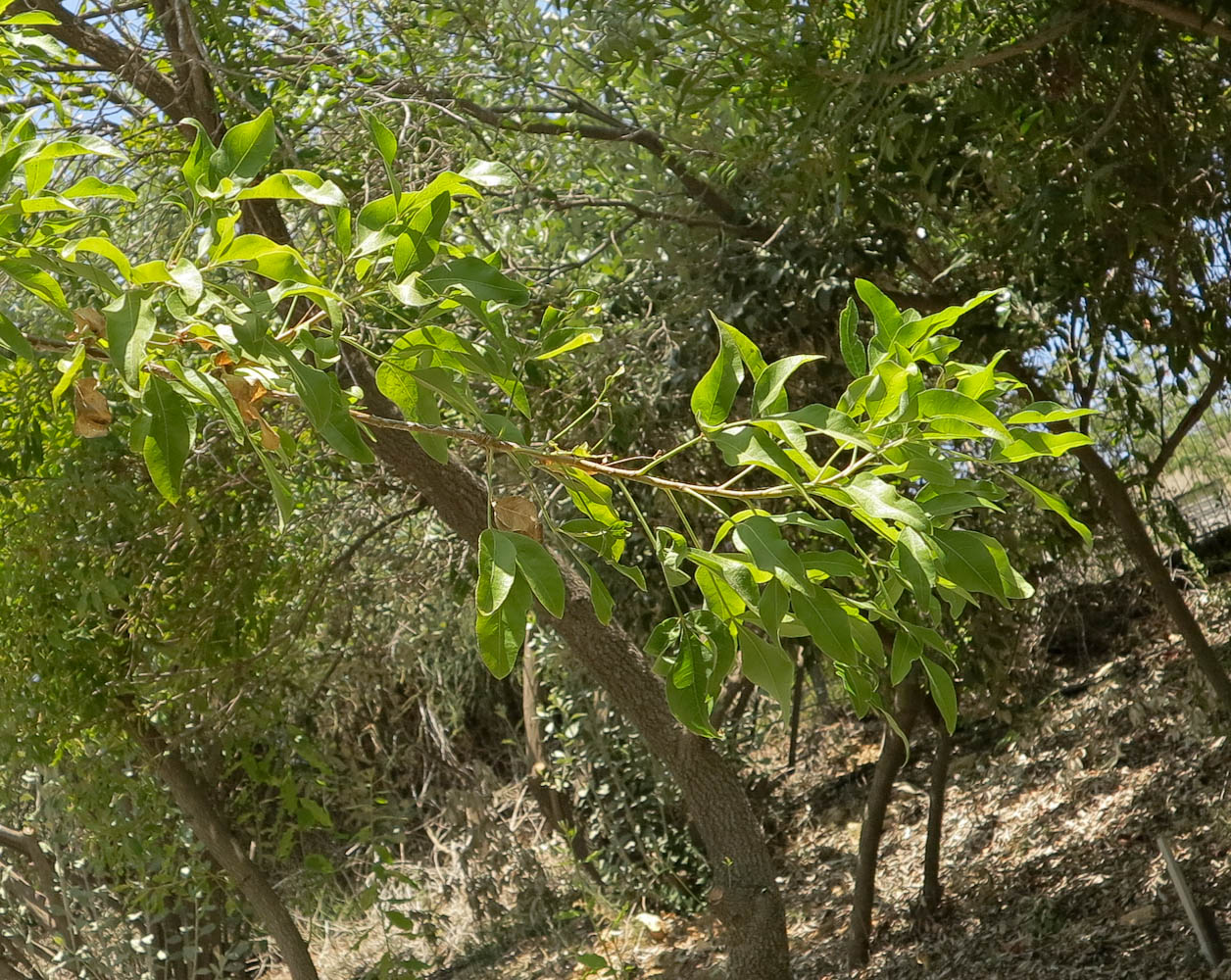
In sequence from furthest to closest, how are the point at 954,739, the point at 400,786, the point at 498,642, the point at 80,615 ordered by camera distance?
the point at 400,786 → the point at 954,739 → the point at 80,615 → the point at 498,642

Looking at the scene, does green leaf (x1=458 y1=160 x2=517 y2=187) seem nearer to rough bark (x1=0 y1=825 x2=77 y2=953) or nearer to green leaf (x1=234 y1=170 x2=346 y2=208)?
green leaf (x1=234 y1=170 x2=346 y2=208)

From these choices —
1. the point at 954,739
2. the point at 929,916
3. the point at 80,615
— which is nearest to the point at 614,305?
the point at 80,615

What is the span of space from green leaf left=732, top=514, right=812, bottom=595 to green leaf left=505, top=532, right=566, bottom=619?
141 mm

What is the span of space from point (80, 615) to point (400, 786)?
3.87m

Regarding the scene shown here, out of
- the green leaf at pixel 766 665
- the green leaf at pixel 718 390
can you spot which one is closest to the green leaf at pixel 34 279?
the green leaf at pixel 718 390

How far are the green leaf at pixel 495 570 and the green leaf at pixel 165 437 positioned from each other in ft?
0.74

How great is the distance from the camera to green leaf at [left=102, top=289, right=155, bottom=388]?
76cm

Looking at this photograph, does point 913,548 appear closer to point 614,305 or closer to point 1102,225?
point 1102,225

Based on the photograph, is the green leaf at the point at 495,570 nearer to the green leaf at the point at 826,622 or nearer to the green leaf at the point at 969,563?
the green leaf at the point at 826,622

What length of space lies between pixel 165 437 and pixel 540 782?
5837mm

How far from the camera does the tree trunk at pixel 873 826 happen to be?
438 cm

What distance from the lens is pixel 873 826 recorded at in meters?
4.37

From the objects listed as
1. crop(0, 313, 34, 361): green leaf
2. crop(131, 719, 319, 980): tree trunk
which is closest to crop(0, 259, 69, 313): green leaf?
crop(0, 313, 34, 361): green leaf

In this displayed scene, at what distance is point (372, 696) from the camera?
22.4 feet
